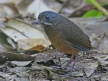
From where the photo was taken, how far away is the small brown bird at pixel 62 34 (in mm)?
4551

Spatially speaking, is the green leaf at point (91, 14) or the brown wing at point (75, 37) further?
the green leaf at point (91, 14)

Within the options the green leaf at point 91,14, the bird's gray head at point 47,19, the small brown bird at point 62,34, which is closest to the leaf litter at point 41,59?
the small brown bird at point 62,34

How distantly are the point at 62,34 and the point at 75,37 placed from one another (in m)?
0.21

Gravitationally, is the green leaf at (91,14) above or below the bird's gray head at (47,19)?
above

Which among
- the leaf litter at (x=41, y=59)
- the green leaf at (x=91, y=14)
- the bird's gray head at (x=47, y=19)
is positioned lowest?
the leaf litter at (x=41, y=59)

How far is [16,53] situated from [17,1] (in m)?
3.52

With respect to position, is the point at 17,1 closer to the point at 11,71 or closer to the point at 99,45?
the point at 99,45

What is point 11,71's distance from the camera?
15.8 ft

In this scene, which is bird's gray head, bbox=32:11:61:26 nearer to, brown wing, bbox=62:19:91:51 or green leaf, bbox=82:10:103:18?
brown wing, bbox=62:19:91:51

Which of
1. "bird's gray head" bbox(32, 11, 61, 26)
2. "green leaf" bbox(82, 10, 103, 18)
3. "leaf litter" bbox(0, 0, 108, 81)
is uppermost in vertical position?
"green leaf" bbox(82, 10, 103, 18)

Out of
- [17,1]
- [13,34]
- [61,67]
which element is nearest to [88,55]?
[61,67]

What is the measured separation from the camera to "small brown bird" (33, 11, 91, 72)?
14.9 ft

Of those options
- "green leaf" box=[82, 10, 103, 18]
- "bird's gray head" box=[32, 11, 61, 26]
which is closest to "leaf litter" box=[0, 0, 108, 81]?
"bird's gray head" box=[32, 11, 61, 26]

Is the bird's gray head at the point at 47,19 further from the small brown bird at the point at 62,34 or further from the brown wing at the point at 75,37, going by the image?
the brown wing at the point at 75,37
